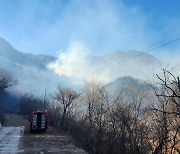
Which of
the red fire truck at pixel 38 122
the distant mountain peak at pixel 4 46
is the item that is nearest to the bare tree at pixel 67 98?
the red fire truck at pixel 38 122

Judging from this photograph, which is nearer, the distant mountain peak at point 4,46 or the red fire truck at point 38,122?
the red fire truck at point 38,122

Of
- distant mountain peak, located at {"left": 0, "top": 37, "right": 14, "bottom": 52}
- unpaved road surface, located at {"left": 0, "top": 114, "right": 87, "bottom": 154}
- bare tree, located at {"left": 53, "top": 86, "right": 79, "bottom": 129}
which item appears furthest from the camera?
A: distant mountain peak, located at {"left": 0, "top": 37, "right": 14, "bottom": 52}

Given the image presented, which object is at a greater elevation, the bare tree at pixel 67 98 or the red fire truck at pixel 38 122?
the bare tree at pixel 67 98

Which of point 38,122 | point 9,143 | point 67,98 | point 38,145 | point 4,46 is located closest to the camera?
point 38,145

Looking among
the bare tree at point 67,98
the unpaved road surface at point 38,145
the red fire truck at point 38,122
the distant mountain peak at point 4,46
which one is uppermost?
the distant mountain peak at point 4,46

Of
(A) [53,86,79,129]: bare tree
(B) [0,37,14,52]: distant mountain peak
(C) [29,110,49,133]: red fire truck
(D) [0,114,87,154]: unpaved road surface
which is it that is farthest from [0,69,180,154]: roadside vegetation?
(B) [0,37,14,52]: distant mountain peak

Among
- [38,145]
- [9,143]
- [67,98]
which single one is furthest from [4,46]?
[38,145]

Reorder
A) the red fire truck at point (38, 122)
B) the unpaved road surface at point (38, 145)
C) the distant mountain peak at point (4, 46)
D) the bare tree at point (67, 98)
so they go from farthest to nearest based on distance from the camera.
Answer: the distant mountain peak at point (4, 46) → the bare tree at point (67, 98) → the red fire truck at point (38, 122) → the unpaved road surface at point (38, 145)

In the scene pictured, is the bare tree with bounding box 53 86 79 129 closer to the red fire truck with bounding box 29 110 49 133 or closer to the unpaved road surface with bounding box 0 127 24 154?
the red fire truck with bounding box 29 110 49 133

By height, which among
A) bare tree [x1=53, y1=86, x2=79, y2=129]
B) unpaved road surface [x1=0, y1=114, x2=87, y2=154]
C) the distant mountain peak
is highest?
the distant mountain peak

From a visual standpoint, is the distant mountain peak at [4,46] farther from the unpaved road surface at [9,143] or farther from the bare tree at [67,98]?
the unpaved road surface at [9,143]

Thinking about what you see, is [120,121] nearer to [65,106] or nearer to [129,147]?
[129,147]

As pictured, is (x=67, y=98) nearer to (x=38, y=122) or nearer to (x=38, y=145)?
(x=38, y=122)

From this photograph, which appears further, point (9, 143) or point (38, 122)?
point (38, 122)
